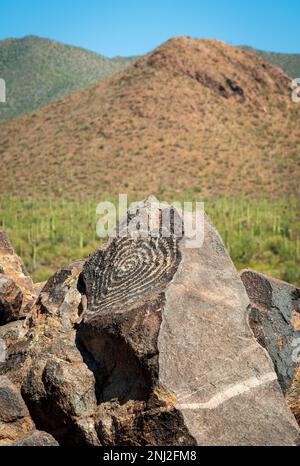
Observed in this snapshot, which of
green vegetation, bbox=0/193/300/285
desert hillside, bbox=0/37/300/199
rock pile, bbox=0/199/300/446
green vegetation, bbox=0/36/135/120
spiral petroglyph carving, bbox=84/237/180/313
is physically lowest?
green vegetation, bbox=0/193/300/285

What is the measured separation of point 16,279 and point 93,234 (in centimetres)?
1280

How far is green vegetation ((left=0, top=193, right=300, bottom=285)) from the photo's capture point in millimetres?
14814

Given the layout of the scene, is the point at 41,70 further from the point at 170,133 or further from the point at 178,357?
the point at 178,357

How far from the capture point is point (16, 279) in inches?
208

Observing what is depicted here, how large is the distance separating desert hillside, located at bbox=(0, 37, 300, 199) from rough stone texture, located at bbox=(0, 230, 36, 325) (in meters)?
24.3

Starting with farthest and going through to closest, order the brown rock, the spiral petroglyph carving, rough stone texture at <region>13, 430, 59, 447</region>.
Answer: the spiral petroglyph carving < the brown rock < rough stone texture at <region>13, 430, 59, 447</region>

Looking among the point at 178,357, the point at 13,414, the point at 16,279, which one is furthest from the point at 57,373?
the point at 16,279

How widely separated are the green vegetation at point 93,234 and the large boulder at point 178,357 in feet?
28.0

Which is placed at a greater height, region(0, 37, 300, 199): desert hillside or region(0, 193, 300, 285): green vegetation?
region(0, 37, 300, 199): desert hillside

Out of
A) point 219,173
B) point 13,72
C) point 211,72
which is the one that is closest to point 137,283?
point 219,173

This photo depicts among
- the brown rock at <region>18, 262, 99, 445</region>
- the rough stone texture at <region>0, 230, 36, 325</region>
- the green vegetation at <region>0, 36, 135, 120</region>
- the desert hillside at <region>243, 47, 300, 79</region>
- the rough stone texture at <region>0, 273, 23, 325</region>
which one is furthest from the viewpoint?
the desert hillside at <region>243, 47, 300, 79</region>

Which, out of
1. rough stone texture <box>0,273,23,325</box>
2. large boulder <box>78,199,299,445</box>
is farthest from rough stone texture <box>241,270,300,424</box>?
rough stone texture <box>0,273,23,325</box>

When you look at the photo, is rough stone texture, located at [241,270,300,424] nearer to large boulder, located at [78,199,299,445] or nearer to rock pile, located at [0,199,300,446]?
rock pile, located at [0,199,300,446]

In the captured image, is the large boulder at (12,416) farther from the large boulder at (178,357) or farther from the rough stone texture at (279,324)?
the rough stone texture at (279,324)
